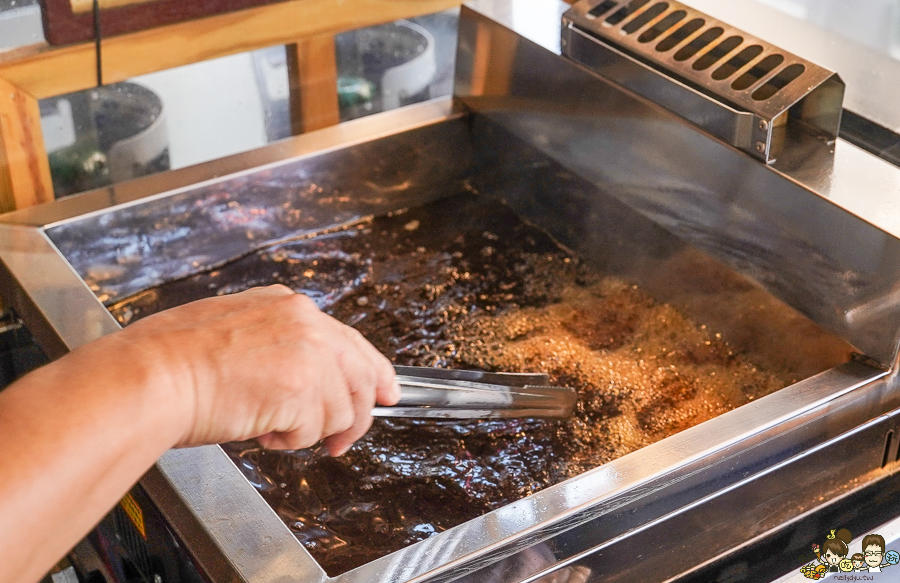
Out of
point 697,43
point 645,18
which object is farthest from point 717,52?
point 645,18

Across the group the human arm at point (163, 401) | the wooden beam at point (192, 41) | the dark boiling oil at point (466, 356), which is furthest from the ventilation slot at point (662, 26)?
the human arm at point (163, 401)

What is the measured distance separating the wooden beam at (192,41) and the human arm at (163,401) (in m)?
0.80

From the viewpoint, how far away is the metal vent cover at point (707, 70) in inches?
48.2

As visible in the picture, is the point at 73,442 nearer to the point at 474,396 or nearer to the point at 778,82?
the point at 474,396

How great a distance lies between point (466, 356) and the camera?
4.53ft

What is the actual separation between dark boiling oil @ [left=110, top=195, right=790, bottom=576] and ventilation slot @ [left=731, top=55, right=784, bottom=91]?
1.27 feet

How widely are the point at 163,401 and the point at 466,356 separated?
2.38 feet

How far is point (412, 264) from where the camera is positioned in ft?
5.13

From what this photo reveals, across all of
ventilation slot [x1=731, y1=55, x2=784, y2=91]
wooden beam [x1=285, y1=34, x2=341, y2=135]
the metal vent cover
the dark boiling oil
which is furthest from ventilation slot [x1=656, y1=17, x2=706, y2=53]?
wooden beam [x1=285, y1=34, x2=341, y2=135]

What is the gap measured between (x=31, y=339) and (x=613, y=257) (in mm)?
941

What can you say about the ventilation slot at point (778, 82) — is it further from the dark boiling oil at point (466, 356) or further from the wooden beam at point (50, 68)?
the wooden beam at point (50, 68)

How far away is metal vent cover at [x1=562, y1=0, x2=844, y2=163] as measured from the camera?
48.2 inches

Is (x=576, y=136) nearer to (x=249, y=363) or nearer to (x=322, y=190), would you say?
(x=322, y=190)

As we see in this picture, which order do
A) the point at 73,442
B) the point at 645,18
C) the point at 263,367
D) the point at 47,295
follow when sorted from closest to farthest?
the point at 73,442, the point at 263,367, the point at 47,295, the point at 645,18
